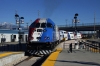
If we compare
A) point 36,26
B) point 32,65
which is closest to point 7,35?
point 36,26

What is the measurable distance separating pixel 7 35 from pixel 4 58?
42.7 meters

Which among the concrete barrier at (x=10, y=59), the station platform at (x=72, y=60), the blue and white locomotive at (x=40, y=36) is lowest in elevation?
the concrete barrier at (x=10, y=59)

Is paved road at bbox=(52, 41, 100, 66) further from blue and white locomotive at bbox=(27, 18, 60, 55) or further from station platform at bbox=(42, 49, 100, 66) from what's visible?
blue and white locomotive at bbox=(27, 18, 60, 55)

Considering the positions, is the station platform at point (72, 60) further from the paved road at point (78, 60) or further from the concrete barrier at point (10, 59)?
the concrete barrier at point (10, 59)

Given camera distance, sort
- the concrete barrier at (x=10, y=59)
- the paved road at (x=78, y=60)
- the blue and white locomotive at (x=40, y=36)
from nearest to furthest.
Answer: the paved road at (x=78, y=60)
the concrete barrier at (x=10, y=59)
the blue and white locomotive at (x=40, y=36)

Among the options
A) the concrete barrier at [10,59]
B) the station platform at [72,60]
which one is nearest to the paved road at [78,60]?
the station platform at [72,60]

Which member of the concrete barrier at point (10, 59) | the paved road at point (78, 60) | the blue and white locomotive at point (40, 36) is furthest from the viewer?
the blue and white locomotive at point (40, 36)

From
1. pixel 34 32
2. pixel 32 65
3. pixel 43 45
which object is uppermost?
pixel 34 32

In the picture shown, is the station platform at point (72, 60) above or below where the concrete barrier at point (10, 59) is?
above

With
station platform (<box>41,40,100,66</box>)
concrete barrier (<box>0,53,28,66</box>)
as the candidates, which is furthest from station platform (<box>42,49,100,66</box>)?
concrete barrier (<box>0,53,28,66</box>)

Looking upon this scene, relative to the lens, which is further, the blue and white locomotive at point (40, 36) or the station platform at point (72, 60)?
the blue and white locomotive at point (40, 36)

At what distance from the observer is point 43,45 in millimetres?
21188

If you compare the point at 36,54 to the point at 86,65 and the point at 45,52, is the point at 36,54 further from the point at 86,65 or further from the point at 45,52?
the point at 86,65

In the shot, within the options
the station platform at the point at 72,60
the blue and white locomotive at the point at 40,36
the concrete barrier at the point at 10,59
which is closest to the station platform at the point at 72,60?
the station platform at the point at 72,60
